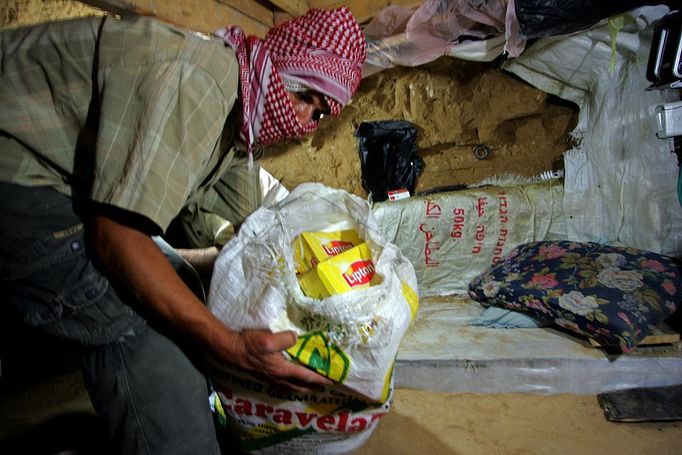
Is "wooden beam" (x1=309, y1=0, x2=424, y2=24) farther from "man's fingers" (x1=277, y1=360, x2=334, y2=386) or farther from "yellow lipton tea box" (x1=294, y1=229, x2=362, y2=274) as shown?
"man's fingers" (x1=277, y1=360, x2=334, y2=386)

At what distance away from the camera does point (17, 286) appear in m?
0.81

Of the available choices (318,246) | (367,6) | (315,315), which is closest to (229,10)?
(367,6)

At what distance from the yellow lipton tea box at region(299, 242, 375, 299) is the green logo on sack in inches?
5.4

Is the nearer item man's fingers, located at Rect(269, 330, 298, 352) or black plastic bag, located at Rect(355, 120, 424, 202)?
man's fingers, located at Rect(269, 330, 298, 352)

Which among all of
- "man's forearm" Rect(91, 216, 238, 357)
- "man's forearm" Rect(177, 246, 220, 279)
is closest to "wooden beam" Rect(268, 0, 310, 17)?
"man's forearm" Rect(177, 246, 220, 279)

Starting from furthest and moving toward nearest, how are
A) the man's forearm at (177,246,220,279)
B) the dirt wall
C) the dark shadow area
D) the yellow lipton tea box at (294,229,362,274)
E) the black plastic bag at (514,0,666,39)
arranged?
the dirt wall → the black plastic bag at (514,0,666,39) → the man's forearm at (177,246,220,279) → the dark shadow area → the yellow lipton tea box at (294,229,362,274)

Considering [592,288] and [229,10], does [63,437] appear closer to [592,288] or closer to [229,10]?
[592,288]

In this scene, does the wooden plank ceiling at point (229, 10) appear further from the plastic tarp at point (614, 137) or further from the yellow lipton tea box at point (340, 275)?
the yellow lipton tea box at point (340, 275)

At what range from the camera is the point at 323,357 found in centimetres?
89

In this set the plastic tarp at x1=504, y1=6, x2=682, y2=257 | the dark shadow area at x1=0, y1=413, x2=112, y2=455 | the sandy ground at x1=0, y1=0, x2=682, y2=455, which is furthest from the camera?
the plastic tarp at x1=504, y1=6, x2=682, y2=257

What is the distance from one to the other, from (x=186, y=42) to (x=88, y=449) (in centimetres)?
135

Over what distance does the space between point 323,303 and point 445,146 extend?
211 centimetres

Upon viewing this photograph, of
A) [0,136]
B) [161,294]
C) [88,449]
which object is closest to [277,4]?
[0,136]

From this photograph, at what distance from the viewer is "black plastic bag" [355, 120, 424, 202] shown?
103 inches
